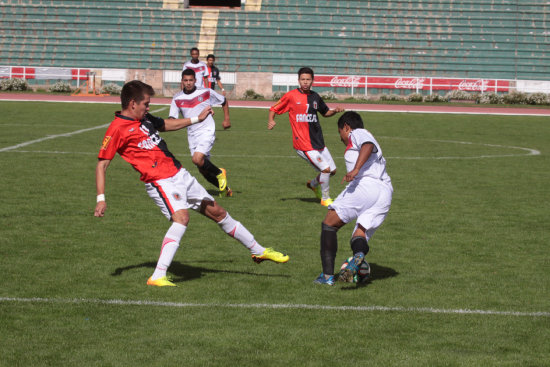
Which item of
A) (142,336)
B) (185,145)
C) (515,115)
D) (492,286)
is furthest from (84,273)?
(515,115)

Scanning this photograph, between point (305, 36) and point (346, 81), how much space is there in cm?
553

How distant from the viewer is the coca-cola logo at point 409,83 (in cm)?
4391

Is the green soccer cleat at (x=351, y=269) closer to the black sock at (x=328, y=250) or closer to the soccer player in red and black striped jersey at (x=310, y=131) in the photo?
the black sock at (x=328, y=250)

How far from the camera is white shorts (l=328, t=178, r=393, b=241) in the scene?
274 inches

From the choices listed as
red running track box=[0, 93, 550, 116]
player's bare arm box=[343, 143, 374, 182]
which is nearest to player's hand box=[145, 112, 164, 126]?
player's bare arm box=[343, 143, 374, 182]

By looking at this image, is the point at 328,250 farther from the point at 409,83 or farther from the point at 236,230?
the point at 409,83

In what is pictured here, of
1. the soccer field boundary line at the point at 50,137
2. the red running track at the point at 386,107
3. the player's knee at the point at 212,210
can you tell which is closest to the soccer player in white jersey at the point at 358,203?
the player's knee at the point at 212,210

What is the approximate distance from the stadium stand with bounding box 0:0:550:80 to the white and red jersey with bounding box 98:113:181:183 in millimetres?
39632

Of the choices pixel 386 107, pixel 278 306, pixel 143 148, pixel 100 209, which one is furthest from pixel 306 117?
pixel 386 107

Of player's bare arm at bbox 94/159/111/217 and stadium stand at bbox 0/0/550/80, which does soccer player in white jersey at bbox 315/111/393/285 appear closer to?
player's bare arm at bbox 94/159/111/217

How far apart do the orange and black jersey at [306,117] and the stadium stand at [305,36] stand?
34228 millimetres

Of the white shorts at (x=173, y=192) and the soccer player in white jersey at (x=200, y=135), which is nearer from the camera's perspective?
the white shorts at (x=173, y=192)

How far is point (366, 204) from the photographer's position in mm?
6988

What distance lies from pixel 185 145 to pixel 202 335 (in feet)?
48.8
